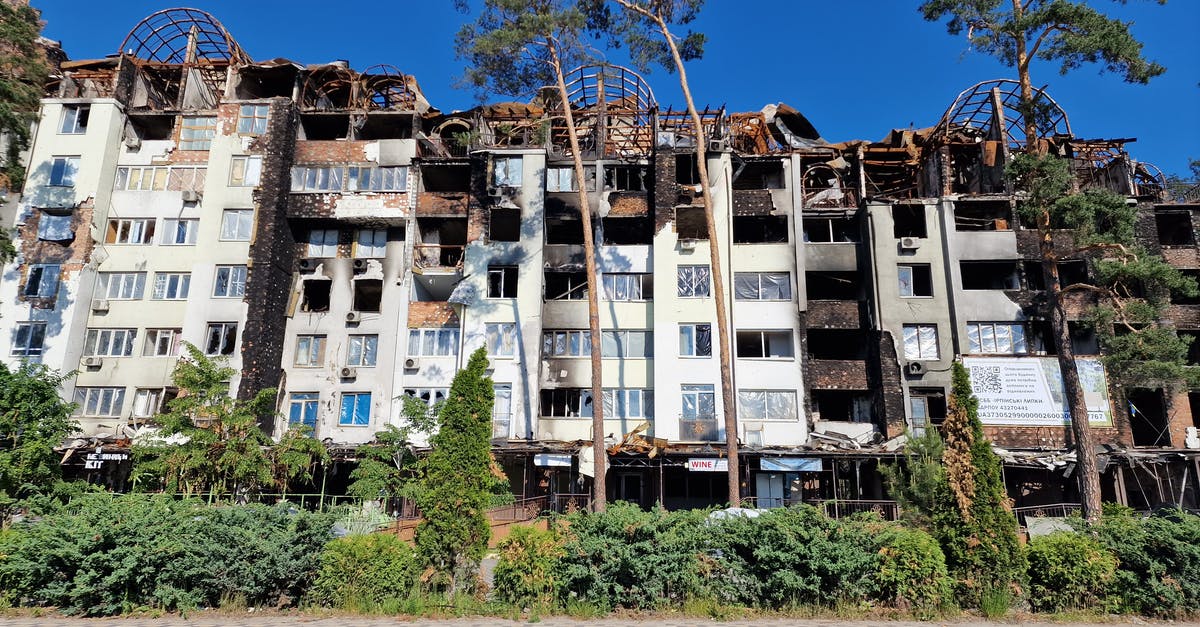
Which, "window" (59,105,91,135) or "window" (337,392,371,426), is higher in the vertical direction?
"window" (59,105,91,135)

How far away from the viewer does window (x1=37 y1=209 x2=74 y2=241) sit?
34531 millimetres

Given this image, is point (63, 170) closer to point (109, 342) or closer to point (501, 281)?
point (109, 342)

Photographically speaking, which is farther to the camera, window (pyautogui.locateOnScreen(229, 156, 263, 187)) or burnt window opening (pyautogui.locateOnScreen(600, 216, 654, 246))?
burnt window opening (pyautogui.locateOnScreen(600, 216, 654, 246))

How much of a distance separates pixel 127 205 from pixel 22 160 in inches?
229

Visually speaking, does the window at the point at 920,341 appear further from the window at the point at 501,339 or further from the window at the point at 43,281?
the window at the point at 43,281

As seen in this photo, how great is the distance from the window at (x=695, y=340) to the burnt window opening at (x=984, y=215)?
542 inches

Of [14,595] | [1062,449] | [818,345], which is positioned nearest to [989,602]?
[14,595]

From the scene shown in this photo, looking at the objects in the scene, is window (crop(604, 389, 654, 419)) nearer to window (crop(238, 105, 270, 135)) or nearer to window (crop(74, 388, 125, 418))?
window (crop(74, 388, 125, 418))


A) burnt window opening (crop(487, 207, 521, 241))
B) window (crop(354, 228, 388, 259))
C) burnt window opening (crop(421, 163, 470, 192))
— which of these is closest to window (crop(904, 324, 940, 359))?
burnt window opening (crop(487, 207, 521, 241))

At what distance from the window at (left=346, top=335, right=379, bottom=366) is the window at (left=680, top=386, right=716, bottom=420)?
48.7 feet

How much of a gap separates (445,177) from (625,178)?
31.7 ft

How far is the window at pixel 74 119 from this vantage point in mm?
36375

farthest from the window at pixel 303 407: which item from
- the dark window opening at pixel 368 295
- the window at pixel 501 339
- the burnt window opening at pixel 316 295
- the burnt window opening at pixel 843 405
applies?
the burnt window opening at pixel 843 405

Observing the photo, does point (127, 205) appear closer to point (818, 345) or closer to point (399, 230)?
point (399, 230)
